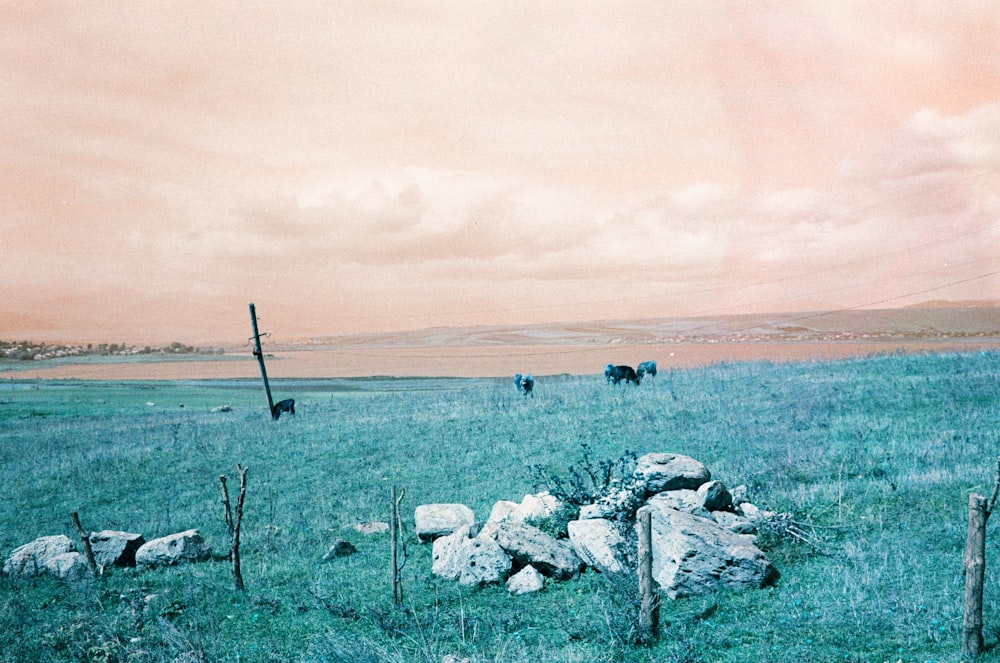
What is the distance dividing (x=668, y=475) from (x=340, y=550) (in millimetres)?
6050

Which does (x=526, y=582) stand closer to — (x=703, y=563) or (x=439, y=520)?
(x=703, y=563)

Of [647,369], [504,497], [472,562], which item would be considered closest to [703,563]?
[472,562]

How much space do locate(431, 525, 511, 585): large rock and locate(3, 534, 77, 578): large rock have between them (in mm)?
7061

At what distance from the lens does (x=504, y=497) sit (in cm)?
1509

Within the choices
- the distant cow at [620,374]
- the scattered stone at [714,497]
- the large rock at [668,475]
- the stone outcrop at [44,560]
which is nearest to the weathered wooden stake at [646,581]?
the scattered stone at [714,497]

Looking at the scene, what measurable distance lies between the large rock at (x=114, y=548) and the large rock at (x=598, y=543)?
8.23 metres

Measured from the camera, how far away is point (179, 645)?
779 cm

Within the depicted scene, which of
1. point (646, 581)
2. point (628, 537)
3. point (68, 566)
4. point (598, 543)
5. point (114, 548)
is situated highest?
point (646, 581)

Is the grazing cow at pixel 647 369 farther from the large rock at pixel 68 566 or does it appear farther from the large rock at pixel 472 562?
the large rock at pixel 68 566

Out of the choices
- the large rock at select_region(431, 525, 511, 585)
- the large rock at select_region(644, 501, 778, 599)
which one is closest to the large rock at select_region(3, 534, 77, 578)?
the large rock at select_region(431, 525, 511, 585)

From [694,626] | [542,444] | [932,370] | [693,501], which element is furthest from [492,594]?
[932,370]

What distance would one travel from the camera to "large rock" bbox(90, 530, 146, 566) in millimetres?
12102

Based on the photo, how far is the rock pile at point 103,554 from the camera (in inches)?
460

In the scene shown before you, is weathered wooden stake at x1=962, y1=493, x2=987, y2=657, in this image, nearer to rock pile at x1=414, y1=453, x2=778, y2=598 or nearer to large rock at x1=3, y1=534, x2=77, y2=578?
rock pile at x1=414, y1=453, x2=778, y2=598
